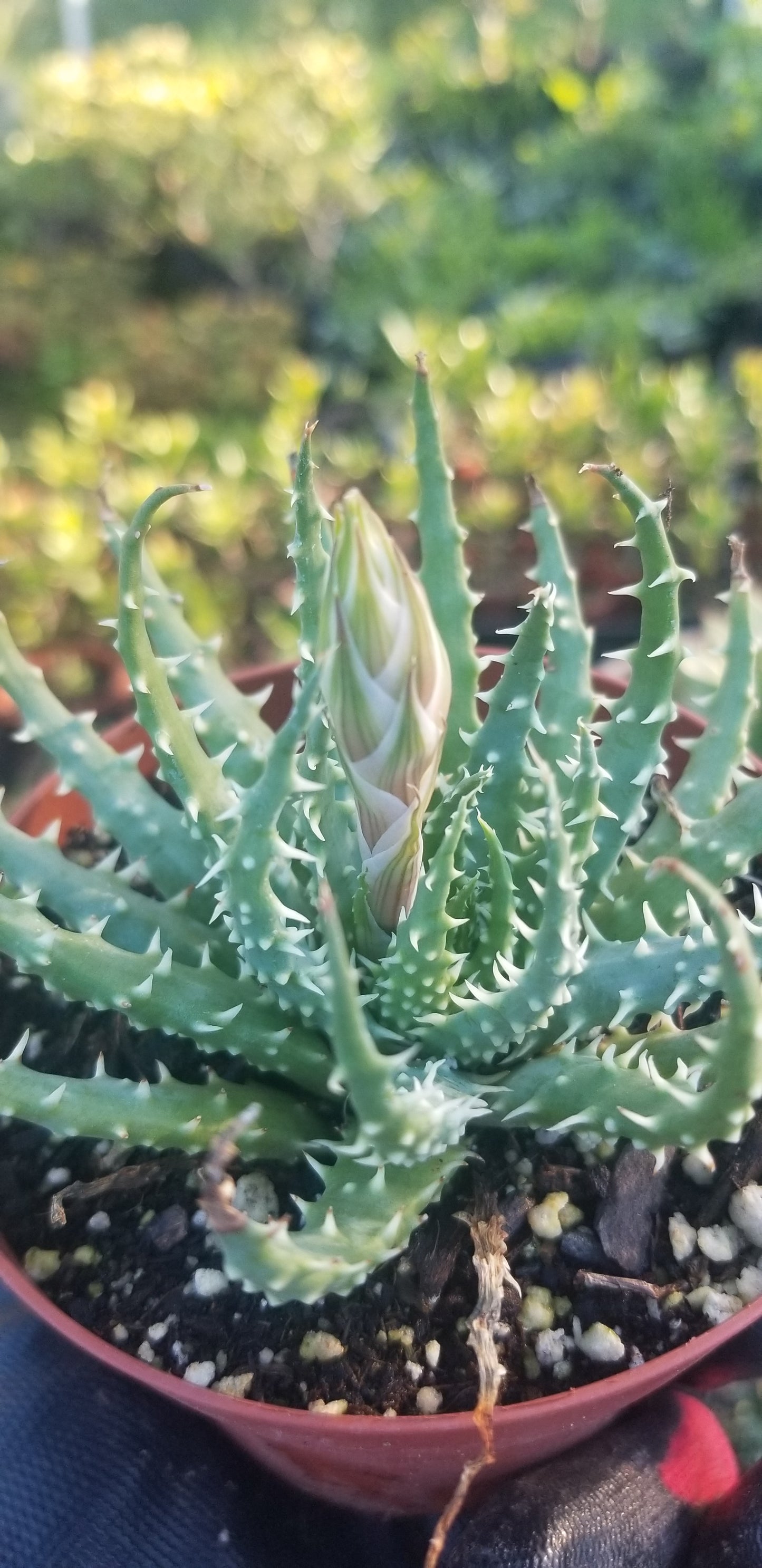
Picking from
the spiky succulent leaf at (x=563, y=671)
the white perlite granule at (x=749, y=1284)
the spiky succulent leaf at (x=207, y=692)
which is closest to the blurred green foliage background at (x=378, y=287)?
the spiky succulent leaf at (x=207, y=692)

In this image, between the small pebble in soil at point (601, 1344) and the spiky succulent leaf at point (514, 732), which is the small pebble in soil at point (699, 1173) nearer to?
the small pebble in soil at point (601, 1344)

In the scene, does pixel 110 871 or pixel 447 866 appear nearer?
pixel 447 866

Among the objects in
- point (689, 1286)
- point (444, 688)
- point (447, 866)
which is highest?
point (444, 688)

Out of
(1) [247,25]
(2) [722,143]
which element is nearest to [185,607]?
(2) [722,143]

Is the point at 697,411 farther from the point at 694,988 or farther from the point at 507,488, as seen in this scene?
the point at 694,988

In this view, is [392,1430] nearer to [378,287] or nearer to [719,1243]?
[719,1243]

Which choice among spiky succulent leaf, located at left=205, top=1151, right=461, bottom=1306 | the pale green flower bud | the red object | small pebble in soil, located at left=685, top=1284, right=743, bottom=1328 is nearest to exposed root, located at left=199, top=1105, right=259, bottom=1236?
spiky succulent leaf, located at left=205, top=1151, right=461, bottom=1306

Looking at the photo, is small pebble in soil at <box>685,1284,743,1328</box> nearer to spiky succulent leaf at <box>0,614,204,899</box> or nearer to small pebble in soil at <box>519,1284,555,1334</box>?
small pebble in soil at <box>519,1284,555,1334</box>

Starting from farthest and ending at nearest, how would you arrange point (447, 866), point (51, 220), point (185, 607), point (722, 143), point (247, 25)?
point (247, 25) < point (51, 220) < point (722, 143) < point (185, 607) < point (447, 866)
